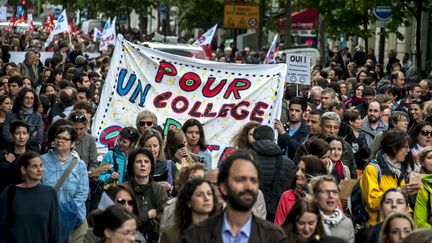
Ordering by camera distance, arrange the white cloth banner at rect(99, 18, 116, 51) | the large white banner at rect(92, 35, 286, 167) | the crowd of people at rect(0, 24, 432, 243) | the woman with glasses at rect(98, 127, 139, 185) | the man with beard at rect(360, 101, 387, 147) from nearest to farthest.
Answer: the crowd of people at rect(0, 24, 432, 243), the woman with glasses at rect(98, 127, 139, 185), the large white banner at rect(92, 35, 286, 167), the man with beard at rect(360, 101, 387, 147), the white cloth banner at rect(99, 18, 116, 51)

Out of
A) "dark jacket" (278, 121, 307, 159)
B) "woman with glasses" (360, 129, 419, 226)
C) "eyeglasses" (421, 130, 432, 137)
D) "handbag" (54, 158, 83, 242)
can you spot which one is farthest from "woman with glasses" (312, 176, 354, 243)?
"dark jacket" (278, 121, 307, 159)

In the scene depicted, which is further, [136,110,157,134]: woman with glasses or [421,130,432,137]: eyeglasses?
[136,110,157,134]: woman with glasses

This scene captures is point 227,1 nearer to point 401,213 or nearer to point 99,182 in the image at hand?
point 99,182

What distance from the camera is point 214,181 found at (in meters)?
9.58

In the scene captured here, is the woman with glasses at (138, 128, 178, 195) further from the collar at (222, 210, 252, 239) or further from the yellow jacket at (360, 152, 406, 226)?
the collar at (222, 210, 252, 239)

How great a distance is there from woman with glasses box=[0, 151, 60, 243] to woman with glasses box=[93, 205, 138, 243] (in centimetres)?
232

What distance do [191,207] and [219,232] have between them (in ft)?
5.99

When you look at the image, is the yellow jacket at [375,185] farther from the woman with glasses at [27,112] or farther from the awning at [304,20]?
the awning at [304,20]

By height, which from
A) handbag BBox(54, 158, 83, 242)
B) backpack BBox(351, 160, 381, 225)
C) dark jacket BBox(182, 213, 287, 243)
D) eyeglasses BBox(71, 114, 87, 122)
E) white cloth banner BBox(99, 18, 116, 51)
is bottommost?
handbag BBox(54, 158, 83, 242)

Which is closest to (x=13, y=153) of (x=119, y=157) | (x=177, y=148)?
(x=119, y=157)

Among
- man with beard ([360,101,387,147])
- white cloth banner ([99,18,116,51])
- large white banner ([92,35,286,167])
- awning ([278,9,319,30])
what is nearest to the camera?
large white banner ([92,35,286,167])

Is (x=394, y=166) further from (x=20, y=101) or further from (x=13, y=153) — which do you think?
(x=20, y=101)

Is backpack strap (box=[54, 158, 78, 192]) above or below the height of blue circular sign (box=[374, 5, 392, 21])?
below

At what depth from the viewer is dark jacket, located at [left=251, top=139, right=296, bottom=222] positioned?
1155 cm
